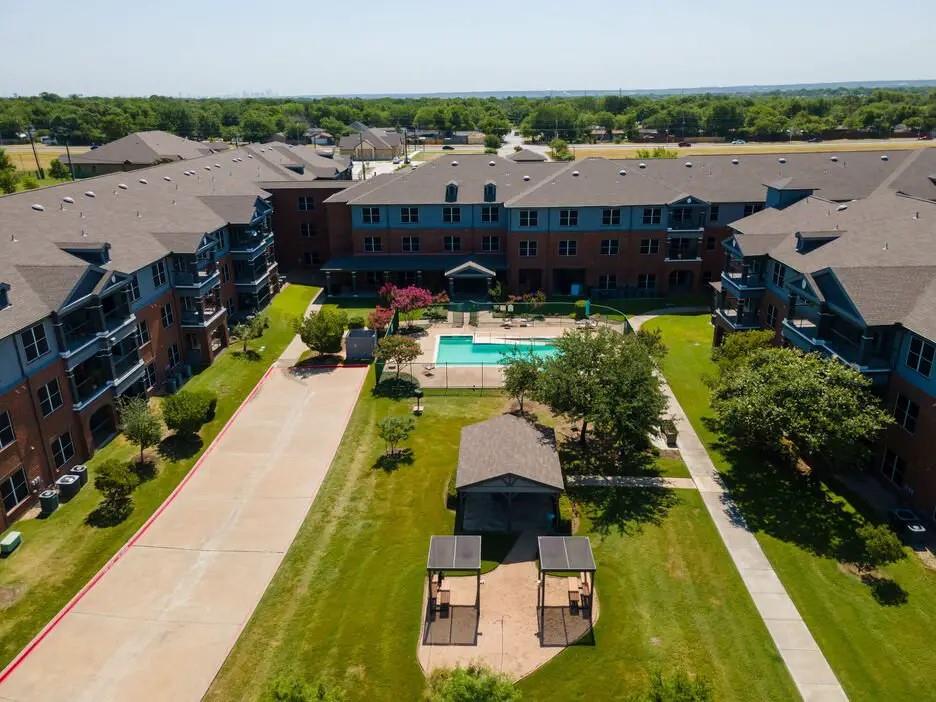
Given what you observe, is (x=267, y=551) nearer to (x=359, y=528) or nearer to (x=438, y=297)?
(x=359, y=528)

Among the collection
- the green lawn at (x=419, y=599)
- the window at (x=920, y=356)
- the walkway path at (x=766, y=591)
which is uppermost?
the window at (x=920, y=356)

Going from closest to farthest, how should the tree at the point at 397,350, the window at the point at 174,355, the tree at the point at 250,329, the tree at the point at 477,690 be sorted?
the tree at the point at 477,690
the tree at the point at 397,350
the window at the point at 174,355
the tree at the point at 250,329

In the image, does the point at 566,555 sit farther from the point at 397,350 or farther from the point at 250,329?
the point at 250,329

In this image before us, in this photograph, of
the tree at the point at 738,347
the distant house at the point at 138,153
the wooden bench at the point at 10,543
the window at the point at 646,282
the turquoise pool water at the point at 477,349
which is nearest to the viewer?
the wooden bench at the point at 10,543

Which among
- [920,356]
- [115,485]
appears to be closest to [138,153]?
[115,485]

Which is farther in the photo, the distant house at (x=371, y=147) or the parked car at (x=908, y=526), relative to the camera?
the distant house at (x=371, y=147)

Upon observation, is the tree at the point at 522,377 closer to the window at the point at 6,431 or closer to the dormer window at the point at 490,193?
the window at the point at 6,431

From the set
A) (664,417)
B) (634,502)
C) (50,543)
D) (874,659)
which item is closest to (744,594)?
(874,659)

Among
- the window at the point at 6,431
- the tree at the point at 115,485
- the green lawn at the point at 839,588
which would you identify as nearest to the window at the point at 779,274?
the green lawn at the point at 839,588
